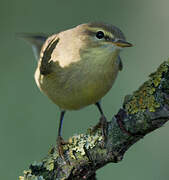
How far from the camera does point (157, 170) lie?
5.56 metres

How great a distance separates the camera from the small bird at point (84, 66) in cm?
398

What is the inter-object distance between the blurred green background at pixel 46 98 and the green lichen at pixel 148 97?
106 inches

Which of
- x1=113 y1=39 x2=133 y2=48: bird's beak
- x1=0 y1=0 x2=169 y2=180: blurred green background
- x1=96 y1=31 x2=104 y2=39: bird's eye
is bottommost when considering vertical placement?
x1=0 y1=0 x2=169 y2=180: blurred green background

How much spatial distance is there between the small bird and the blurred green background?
5.78 ft

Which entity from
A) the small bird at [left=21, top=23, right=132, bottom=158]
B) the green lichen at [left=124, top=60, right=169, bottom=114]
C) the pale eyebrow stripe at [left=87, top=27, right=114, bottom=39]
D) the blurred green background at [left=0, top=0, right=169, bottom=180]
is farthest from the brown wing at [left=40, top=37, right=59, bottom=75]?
the blurred green background at [left=0, top=0, right=169, bottom=180]

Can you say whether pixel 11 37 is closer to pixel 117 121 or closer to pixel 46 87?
pixel 46 87

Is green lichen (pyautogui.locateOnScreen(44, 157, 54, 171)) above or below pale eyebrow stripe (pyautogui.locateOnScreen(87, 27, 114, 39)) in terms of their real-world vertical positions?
below

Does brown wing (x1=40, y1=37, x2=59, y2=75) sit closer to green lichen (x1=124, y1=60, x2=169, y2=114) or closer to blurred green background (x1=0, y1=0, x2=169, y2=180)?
green lichen (x1=124, y1=60, x2=169, y2=114)

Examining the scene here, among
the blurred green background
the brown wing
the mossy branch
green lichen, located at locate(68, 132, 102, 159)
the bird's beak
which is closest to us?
the mossy branch

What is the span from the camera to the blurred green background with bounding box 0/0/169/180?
18.9ft

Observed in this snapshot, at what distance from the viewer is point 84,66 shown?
3.99m

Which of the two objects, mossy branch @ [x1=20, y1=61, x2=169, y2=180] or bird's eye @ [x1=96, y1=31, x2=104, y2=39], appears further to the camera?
bird's eye @ [x1=96, y1=31, x2=104, y2=39]

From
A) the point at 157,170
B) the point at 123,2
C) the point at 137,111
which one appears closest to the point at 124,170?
the point at 157,170

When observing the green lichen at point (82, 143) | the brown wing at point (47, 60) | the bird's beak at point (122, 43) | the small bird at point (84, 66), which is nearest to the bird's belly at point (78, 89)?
the small bird at point (84, 66)
